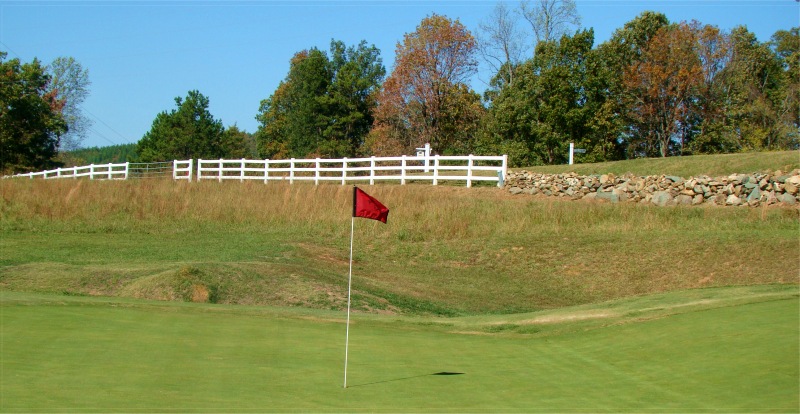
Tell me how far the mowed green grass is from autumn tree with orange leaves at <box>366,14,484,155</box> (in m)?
44.8

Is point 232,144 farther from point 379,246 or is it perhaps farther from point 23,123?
point 379,246

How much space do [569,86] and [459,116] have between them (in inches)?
404

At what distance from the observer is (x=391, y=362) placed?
27.2ft

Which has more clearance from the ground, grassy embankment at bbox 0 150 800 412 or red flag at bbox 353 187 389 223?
red flag at bbox 353 187 389 223

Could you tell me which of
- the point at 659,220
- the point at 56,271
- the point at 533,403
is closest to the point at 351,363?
the point at 533,403

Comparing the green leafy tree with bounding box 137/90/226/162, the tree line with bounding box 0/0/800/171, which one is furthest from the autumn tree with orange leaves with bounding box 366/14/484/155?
the green leafy tree with bounding box 137/90/226/162

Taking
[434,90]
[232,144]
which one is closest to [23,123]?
[232,144]

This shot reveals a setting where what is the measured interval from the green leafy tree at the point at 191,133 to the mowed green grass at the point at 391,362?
68.4 meters

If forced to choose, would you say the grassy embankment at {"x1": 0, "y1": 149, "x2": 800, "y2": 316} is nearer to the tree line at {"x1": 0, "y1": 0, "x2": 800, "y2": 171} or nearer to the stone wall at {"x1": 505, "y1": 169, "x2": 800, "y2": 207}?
the stone wall at {"x1": 505, "y1": 169, "x2": 800, "y2": 207}

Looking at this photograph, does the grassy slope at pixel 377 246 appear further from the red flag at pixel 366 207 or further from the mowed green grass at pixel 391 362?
the red flag at pixel 366 207

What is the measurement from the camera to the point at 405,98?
186ft

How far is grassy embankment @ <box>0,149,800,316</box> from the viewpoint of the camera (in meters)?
17.1

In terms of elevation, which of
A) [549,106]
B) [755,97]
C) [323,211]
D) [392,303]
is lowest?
[392,303]

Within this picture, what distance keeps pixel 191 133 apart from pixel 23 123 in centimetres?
1483
